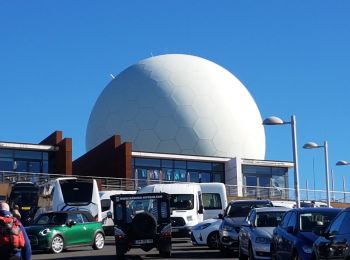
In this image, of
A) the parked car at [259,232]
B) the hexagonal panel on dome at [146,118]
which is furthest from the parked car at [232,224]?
the hexagonal panel on dome at [146,118]

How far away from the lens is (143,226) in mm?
20031

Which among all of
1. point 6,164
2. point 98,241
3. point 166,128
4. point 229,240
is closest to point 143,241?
point 229,240

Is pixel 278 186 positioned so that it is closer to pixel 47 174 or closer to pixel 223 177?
pixel 223 177

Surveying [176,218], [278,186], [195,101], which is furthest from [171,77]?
[176,218]

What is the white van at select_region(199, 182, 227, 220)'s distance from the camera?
1258 inches

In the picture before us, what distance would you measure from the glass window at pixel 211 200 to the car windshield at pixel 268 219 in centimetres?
1392

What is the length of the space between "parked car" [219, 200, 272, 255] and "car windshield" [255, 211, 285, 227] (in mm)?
2522

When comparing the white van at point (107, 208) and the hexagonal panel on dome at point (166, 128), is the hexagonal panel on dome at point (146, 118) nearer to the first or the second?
the hexagonal panel on dome at point (166, 128)

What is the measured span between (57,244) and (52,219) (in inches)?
A: 48.0

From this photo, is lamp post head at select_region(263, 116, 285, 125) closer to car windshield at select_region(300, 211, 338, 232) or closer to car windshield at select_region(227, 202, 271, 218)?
car windshield at select_region(227, 202, 271, 218)

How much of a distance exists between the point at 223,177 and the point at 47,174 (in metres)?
13.5

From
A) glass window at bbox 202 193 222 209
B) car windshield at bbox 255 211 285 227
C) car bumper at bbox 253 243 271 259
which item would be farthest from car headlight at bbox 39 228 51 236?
glass window at bbox 202 193 222 209

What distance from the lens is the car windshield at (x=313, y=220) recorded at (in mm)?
14359

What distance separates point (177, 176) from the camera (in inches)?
2069
